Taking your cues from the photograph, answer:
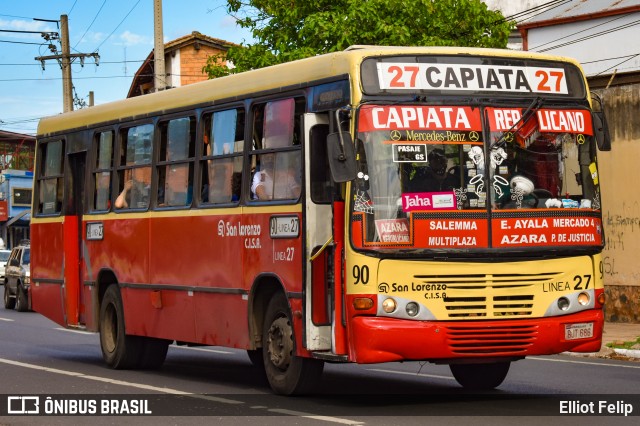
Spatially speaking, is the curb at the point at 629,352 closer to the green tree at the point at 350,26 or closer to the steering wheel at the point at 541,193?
the steering wheel at the point at 541,193

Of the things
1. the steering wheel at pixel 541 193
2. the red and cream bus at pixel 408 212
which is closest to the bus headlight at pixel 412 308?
the red and cream bus at pixel 408 212

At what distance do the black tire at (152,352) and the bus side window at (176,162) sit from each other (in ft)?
6.84

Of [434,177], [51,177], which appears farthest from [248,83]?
[51,177]

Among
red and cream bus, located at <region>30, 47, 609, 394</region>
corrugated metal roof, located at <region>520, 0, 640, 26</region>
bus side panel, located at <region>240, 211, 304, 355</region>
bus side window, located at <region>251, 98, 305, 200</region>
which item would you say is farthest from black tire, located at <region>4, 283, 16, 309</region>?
bus side window, located at <region>251, 98, 305, 200</region>

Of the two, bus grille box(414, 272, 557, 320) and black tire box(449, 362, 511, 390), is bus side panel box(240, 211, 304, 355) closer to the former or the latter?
bus grille box(414, 272, 557, 320)

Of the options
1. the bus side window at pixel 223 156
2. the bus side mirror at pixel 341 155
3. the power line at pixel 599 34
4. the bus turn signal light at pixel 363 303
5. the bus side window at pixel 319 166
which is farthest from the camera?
the power line at pixel 599 34

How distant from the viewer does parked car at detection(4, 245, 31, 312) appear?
109 feet

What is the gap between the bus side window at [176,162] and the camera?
50.7 feet

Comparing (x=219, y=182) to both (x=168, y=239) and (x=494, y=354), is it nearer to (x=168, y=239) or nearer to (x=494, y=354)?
(x=168, y=239)

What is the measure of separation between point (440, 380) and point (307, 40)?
14.9 metres

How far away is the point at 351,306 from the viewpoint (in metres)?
11.8

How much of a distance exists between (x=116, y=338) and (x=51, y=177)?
3.16 metres

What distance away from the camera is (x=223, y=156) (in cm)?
1461

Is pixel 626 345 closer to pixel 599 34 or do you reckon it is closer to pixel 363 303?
pixel 363 303
